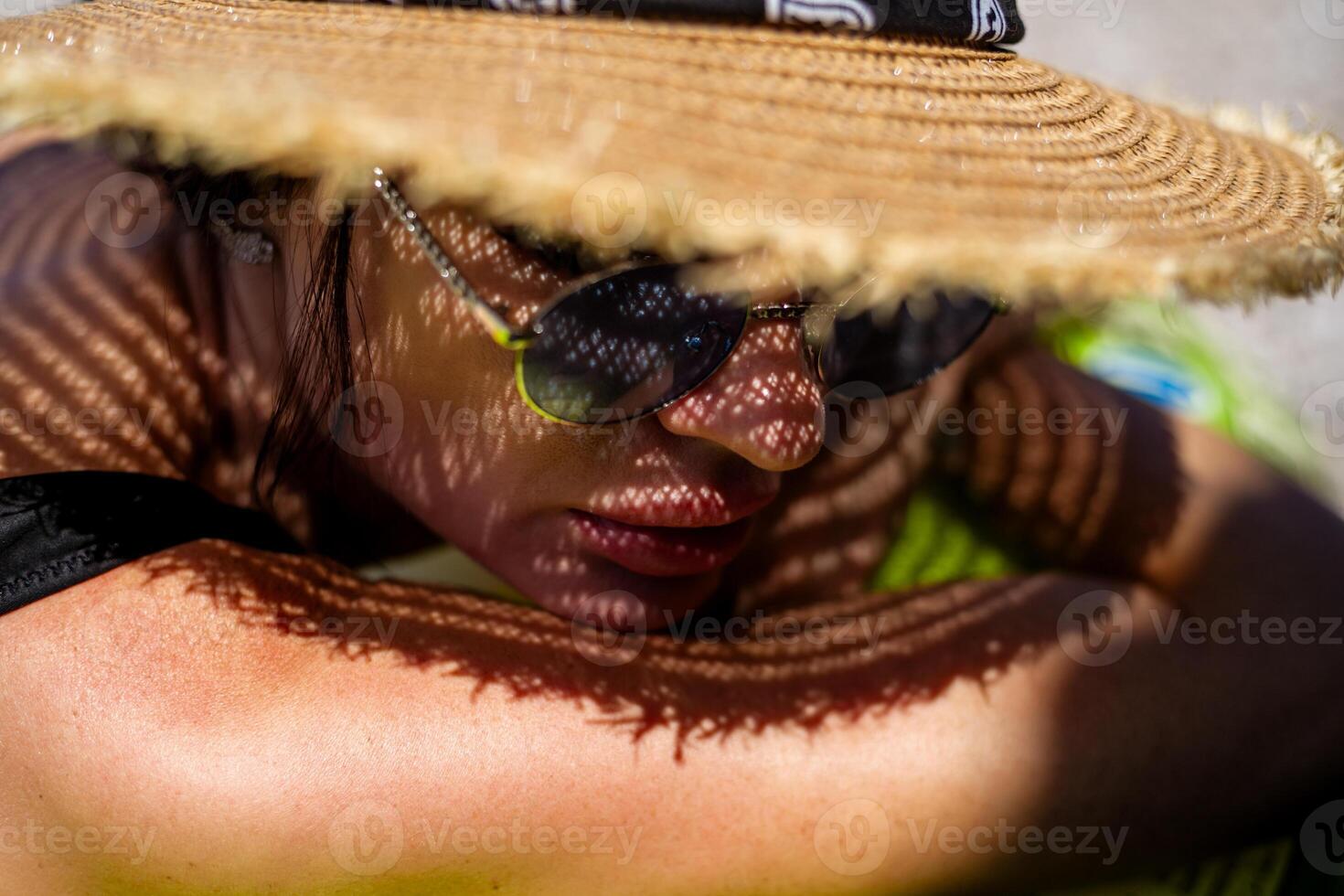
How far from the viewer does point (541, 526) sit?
1106 mm

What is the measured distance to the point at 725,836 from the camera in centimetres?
102

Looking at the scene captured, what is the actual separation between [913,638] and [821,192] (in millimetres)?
662

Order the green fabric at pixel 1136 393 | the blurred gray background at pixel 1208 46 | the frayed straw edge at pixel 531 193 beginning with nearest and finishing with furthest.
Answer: the frayed straw edge at pixel 531 193 < the green fabric at pixel 1136 393 < the blurred gray background at pixel 1208 46

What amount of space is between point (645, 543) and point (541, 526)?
0.11 m

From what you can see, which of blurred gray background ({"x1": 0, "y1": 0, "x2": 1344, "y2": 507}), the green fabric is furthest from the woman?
blurred gray background ({"x1": 0, "y1": 0, "x2": 1344, "y2": 507})

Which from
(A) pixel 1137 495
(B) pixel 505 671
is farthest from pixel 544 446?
(A) pixel 1137 495

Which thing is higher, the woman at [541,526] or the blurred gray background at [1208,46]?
the blurred gray background at [1208,46]

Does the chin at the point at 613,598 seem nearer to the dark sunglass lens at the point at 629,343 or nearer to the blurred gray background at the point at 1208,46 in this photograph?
the dark sunglass lens at the point at 629,343

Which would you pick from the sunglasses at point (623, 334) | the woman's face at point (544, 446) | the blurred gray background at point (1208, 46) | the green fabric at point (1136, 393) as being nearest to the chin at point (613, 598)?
the woman's face at point (544, 446)

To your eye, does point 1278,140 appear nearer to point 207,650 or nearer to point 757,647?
point 757,647

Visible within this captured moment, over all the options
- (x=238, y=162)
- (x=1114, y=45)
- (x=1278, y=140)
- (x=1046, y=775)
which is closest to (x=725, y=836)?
(x=1046, y=775)

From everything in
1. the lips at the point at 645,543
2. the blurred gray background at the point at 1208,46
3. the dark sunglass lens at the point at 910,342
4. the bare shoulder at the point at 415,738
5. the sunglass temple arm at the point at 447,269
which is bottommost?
the bare shoulder at the point at 415,738

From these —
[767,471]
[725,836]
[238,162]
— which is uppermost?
[238,162]

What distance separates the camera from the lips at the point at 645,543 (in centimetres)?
109
